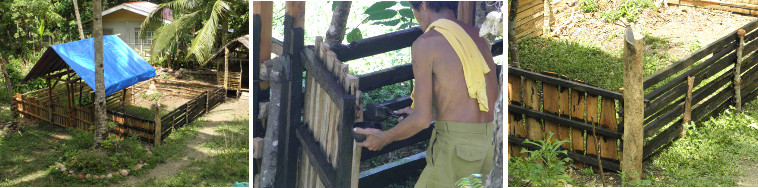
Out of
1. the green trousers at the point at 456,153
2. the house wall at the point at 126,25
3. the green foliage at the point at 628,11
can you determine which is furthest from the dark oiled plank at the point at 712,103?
the house wall at the point at 126,25

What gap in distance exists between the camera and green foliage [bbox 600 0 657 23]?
12.3 meters

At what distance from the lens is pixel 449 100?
4.43 m

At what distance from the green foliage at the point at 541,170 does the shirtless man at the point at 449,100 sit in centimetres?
149

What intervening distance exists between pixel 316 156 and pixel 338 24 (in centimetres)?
91

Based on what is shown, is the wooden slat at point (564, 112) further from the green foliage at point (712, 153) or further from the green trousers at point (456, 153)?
the green trousers at point (456, 153)

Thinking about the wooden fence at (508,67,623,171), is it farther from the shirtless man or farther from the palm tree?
the palm tree

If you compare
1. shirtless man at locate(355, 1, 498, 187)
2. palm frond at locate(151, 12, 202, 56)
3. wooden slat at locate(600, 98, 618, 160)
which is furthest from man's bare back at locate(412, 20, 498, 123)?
palm frond at locate(151, 12, 202, 56)

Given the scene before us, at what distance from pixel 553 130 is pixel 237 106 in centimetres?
1048

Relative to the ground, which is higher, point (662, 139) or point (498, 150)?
point (498, 150)

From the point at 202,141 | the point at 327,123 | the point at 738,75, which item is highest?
the point at 738,75

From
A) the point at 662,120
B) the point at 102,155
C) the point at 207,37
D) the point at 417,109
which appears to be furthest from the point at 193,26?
the point at 417,109

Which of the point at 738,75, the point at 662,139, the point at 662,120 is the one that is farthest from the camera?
the point at 738,75

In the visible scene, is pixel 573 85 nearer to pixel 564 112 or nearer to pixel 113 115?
pixel 564 112

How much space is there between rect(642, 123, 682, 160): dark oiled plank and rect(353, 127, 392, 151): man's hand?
341cm
